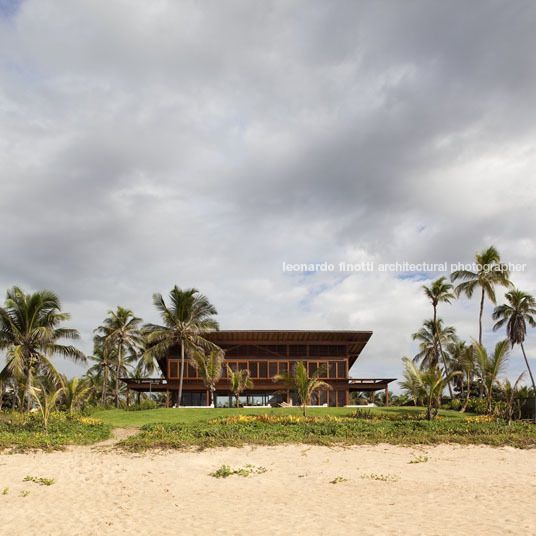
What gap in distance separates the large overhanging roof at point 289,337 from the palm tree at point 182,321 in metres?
4.53

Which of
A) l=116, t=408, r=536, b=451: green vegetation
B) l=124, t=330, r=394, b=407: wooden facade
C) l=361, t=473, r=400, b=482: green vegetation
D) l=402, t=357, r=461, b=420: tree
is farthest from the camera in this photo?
l=124, t=330, r=394, b=407: wooden facade

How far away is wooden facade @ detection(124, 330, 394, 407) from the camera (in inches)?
1399

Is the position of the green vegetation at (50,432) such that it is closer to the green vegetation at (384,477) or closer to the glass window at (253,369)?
the green vegetation at (384,477)

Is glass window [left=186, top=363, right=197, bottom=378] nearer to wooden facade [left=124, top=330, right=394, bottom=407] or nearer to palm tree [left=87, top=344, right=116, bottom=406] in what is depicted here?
wooden facade [left=124, top=330, right=394, bottom=407]

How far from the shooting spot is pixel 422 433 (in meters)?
16.8

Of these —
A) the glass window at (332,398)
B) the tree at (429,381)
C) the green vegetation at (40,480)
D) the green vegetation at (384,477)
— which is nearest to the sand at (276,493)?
the green vegetation at (384,477)

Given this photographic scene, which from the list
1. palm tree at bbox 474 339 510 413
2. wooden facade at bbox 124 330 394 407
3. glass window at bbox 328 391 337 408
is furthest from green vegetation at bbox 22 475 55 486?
glass window at bbox 328 391 337 408

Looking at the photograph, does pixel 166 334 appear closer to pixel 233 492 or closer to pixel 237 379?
pixel 237 379

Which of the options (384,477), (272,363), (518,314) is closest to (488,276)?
(518,314)

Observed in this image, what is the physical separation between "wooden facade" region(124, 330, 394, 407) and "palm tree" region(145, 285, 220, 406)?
4.28 meters

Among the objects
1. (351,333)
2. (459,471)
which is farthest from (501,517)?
(351,333)

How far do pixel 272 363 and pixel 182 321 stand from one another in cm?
903

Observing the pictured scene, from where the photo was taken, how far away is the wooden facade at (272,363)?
117 feet

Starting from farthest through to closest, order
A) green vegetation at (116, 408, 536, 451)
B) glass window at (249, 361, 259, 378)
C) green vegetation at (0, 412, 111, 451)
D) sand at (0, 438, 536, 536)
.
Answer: glass window at (249, 361, 259, 378), green vegetation at (116, 408, 536, 451), green vegetation at (0, 412, 111, 451), sand at (0, 438, 536, 536)
